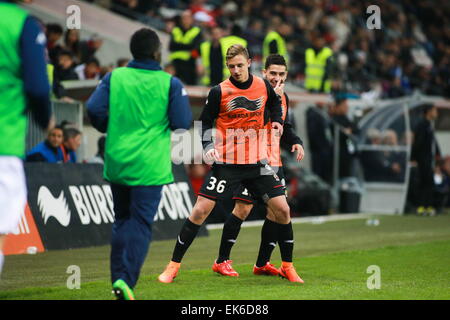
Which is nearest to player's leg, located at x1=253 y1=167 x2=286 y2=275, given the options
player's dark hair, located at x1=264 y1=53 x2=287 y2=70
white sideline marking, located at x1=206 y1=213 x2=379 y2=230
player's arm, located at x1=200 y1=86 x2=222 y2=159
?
player's arm, located at x1=200 y1=86 x2=222 y2=159

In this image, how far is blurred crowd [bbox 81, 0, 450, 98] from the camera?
2375 centimetres

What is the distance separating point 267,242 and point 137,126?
2.93m

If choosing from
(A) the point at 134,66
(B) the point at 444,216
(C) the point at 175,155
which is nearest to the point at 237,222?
(A) the point at 134,66

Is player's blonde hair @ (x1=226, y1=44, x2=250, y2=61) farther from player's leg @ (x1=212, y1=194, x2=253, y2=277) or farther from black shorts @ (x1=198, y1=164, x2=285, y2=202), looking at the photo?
player's leg @ (x1=212, y1=194, x2=253, y2=277)

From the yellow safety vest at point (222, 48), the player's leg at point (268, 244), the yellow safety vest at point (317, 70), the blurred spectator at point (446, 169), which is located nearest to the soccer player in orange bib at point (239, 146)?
the player's leg at point (268, 244)

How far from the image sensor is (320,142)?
2056cm

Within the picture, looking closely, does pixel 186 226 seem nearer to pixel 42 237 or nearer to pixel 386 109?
pixel 42 237

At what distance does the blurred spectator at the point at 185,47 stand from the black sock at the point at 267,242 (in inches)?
368

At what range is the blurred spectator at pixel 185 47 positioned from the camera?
18.0 meters

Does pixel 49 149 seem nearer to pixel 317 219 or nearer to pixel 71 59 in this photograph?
pixel 71 59

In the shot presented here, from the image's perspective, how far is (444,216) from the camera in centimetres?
1900

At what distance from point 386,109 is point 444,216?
10.00 ft

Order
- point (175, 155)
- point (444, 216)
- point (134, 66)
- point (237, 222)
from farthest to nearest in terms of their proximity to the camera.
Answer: point (444, 216) → point (175, 155) → point (237, 222) → point (134, 66)

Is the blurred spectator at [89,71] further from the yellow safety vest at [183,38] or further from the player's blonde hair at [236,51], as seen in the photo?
the player's blonde hair at [236,51]
